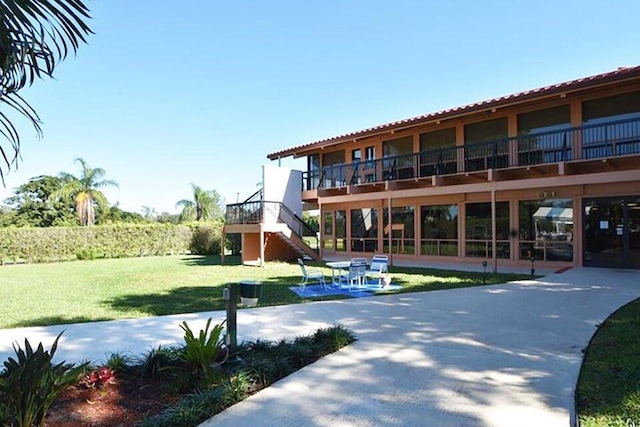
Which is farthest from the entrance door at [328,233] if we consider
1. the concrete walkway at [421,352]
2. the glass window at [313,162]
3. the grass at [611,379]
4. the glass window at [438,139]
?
the grass at [611,379]

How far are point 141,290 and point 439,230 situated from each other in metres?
12.2

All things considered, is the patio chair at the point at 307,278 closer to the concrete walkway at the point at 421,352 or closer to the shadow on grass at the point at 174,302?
the shadow on grass at the point at 174,302

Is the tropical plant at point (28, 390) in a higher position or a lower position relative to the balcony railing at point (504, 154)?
lower

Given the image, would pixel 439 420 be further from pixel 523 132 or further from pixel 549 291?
pixel 523 132

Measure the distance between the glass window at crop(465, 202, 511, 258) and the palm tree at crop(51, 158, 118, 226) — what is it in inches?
1232

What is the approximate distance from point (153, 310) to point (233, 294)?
4.32m

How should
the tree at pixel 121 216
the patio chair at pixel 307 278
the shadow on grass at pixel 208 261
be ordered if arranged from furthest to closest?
the tree at pixel 121 216 < the shadow on grass at pixel 208 261 < the patio chair at pixel 307 278

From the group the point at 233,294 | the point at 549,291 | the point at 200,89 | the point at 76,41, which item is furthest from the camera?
the point at 200,89

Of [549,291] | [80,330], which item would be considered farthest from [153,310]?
[549,291]

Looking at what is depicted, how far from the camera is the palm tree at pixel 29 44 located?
225 centimetres

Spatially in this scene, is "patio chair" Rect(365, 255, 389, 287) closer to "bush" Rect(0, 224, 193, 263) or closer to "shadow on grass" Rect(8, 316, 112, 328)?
"shadow on grass" Rect(8, 316, 112, 328)

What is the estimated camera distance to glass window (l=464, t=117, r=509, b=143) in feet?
53.9

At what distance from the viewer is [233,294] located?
4.92 meters

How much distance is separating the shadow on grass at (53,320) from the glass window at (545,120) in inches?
599
